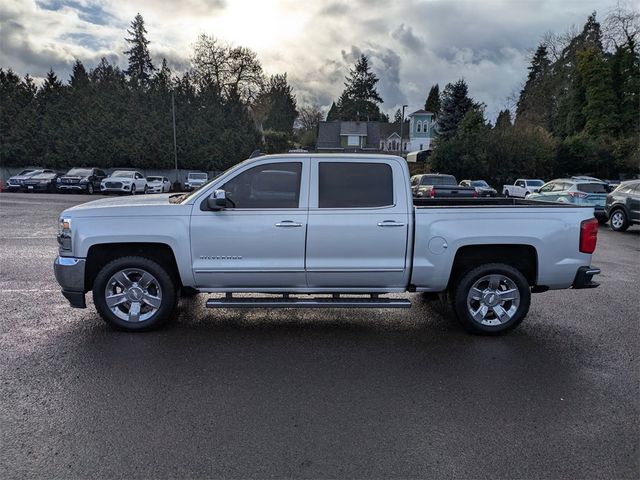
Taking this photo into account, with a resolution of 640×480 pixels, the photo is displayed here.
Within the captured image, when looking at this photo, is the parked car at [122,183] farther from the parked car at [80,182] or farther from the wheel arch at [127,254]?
the wheel arch at [127,254]

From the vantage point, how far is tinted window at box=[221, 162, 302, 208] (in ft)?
16.6

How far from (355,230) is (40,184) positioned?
3203cm

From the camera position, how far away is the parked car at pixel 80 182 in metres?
29.9

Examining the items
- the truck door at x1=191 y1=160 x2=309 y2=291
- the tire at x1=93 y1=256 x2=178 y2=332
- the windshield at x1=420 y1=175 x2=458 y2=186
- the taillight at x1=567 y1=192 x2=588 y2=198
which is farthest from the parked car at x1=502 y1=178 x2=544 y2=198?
the tire at x1=93 y1=256 x2=178 y2=332

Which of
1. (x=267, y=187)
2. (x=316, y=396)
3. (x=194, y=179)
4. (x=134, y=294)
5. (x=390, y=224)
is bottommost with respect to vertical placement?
(x=316, y=396)

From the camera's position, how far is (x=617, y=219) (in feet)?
50.1

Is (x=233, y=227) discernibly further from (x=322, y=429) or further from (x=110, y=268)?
(x=322, y=429)

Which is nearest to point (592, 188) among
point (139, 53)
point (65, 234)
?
point (65, 234)

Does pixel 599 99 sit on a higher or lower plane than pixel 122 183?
higher

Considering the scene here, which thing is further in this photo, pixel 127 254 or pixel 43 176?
pixel 43 176

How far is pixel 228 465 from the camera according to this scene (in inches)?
112

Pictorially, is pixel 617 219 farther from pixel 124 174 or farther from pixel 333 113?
pixel 333 113

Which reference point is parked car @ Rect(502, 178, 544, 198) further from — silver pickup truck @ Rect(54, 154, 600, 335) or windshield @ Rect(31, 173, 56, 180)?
windshield @ Rect(31, 173, 56, 180)

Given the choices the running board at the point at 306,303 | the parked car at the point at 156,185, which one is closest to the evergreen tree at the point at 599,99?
the parked car at the point at 156,185
